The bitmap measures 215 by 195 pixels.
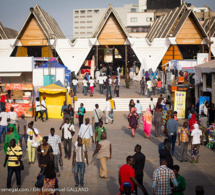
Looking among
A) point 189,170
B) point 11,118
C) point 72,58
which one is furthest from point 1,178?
point 72,58

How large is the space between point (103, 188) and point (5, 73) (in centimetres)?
1867

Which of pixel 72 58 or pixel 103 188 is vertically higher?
pixel 72 58

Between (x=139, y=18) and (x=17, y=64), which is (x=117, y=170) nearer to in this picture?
(x=17, y=64)

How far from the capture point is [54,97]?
21250 millimetres

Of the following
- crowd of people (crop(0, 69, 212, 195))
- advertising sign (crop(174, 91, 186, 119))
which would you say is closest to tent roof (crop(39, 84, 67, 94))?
crowd of people (crop(0, 69, 212, 195))

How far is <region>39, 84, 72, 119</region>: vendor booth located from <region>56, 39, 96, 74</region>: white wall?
54.3 ft

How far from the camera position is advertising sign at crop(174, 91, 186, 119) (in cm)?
2006

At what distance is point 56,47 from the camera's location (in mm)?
37625

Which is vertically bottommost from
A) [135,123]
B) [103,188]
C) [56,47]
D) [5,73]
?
[103,188]

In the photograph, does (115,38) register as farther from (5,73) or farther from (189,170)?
(189,170)

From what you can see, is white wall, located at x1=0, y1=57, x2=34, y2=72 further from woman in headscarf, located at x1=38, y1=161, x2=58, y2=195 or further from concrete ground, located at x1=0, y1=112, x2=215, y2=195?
woman in headscarf, located at x1=38, y1=161, x2=58, y2=195

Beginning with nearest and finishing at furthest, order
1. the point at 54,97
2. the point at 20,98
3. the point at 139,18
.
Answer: the point at 54,97
the point at 20,98
the point at 139,18

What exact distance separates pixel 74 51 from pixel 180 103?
19.8m

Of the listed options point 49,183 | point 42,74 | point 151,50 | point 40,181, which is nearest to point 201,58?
point 42,74
